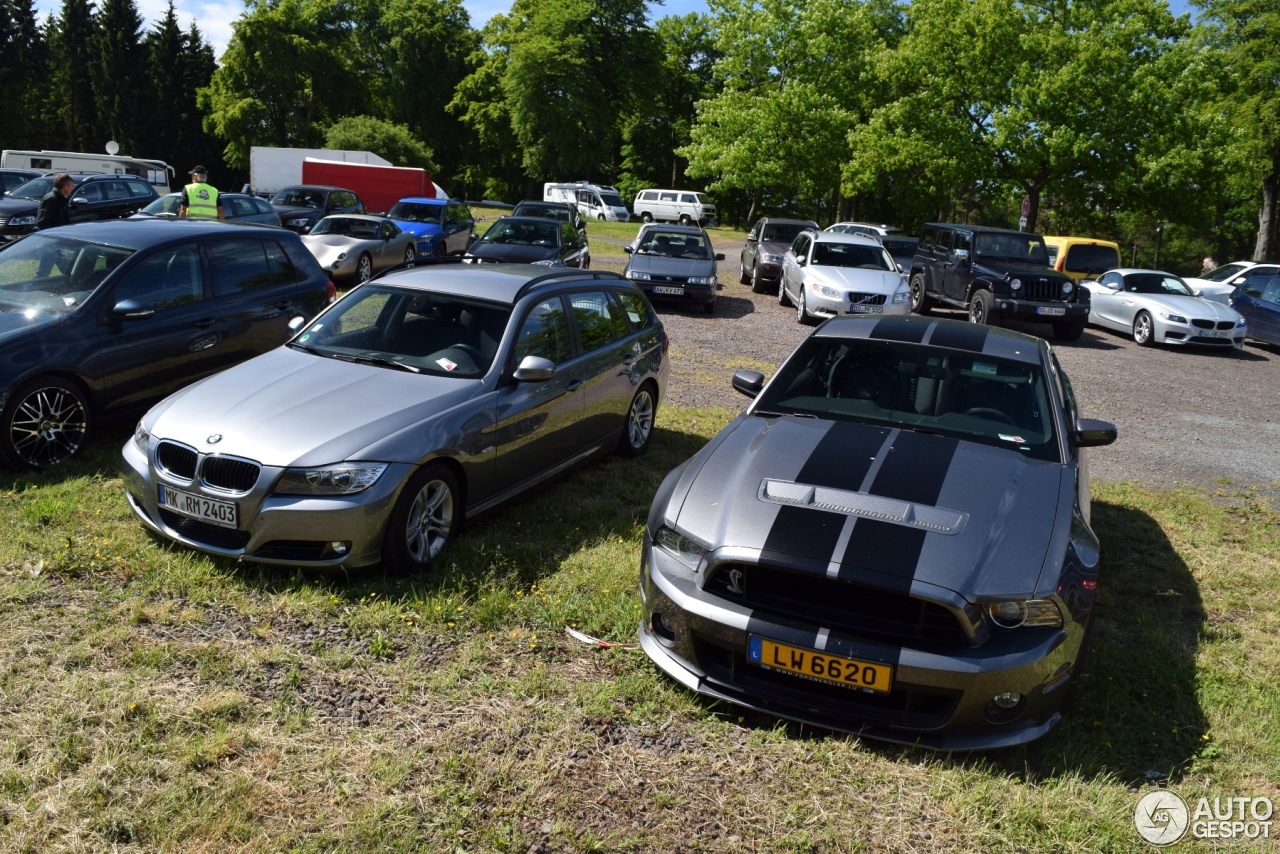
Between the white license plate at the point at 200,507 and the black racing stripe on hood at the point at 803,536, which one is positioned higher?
the black racing stripe on hood at the point at 803,536

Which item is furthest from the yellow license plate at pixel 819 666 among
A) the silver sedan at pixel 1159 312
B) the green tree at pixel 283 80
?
the green tree at pixel 283 80

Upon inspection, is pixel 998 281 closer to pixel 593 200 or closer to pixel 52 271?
pixel 52 271

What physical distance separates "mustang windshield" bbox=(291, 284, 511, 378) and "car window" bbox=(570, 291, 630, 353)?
0.83 metres

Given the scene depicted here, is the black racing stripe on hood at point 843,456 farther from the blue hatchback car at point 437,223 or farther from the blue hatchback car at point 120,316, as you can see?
the blue hatchback car at point 437,223

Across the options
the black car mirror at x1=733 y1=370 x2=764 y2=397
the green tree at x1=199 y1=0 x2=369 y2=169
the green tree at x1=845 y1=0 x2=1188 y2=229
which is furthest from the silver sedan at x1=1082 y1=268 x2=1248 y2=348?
the green tree at x1=199 y1=0 x2=369 y2=169

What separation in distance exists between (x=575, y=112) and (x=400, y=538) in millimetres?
52631

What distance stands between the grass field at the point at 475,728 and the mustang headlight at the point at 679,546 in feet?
1.99

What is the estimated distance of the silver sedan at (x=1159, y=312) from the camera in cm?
1766

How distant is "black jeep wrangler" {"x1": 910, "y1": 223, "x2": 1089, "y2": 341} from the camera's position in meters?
16.9

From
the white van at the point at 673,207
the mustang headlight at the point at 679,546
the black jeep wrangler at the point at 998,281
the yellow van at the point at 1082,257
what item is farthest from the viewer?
the white van at the point at 673,207

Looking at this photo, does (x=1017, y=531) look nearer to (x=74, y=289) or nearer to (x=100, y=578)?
(x=100, y=578)

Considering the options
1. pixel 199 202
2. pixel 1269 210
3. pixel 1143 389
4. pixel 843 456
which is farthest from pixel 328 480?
pixel 1269 210

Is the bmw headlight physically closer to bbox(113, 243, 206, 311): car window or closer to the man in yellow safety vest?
bbox(113, 243, 206, 311): car window

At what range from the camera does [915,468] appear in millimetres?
4496
